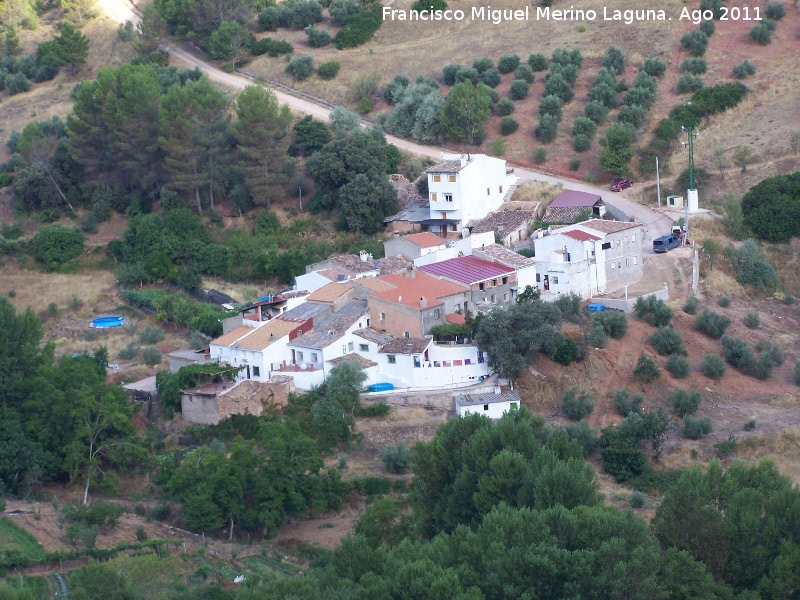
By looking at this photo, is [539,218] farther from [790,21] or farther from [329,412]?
[790,21]

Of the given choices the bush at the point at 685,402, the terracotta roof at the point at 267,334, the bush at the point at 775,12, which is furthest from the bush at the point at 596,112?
the terracotta roof at the point at 267,334

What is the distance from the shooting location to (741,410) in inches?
1590

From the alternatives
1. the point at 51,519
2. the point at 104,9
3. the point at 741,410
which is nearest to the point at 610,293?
the point at 741,410

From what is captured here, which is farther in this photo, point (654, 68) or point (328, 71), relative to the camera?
point (328, 71)

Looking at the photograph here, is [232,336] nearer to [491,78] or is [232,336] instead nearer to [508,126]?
[508,126]

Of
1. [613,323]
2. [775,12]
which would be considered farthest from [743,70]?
[613,323]

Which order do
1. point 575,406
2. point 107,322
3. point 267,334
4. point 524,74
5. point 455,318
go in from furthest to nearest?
point 524,74 → point 107,322 → point 455,318 → point 267,334 → point 575,406

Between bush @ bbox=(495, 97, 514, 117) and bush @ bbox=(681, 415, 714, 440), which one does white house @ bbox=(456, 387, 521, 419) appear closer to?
bush @ bbox=(681, 415, 714, 440)

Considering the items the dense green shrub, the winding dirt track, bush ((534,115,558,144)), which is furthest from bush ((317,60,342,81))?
the dense green shrub

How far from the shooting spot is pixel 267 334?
40812 millimetres

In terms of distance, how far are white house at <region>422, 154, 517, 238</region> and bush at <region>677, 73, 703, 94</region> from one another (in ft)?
38.5

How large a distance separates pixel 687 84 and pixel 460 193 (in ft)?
46.4

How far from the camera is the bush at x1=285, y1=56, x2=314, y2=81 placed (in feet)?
210

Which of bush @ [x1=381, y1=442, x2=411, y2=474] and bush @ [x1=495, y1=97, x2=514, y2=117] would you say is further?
bush @ [x1=495, y1=97, x2=514, y2=117]
